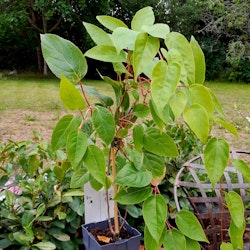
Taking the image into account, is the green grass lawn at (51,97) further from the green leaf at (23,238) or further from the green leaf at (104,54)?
the green leaf at (104,54)

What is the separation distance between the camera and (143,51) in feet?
1.70

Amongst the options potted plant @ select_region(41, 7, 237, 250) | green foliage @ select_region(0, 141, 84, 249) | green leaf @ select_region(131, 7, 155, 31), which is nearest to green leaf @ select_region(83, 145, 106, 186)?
potted plant @ select_region(41, 7, 237, 250)

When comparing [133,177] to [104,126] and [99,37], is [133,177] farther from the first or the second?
[99,37]

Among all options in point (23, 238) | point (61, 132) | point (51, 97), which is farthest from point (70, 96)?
point (51, 97)

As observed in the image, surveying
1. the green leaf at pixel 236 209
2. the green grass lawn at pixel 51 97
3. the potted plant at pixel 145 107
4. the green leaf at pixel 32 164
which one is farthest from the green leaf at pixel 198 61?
the green grass lawn at pixel 51 97

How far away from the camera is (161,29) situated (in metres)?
0.54

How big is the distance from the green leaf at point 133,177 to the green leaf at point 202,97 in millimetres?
170

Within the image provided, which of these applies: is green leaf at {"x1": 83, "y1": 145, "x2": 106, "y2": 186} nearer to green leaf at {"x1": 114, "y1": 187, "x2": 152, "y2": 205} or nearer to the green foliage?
green leaf at {"x1": 114, "y1": 187, "x2": 152, "y2": 205}

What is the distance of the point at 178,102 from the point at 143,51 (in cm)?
9

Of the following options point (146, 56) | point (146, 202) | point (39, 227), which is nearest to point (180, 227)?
point (146, 202)

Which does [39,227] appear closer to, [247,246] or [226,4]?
[247,246]

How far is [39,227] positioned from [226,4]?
8178 millimetres

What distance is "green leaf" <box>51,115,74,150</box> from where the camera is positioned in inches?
23.2

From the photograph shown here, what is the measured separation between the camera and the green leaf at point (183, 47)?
53cm
